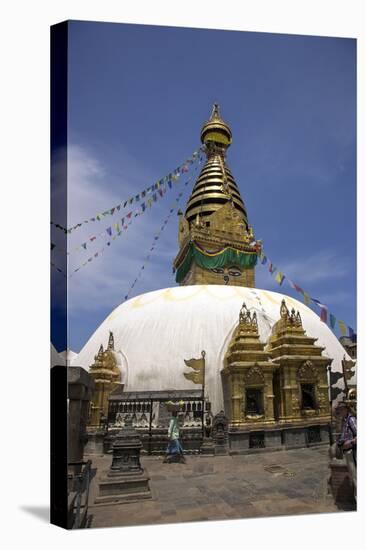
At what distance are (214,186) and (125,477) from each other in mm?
13327

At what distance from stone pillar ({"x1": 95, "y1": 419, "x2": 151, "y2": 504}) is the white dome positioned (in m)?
3.54

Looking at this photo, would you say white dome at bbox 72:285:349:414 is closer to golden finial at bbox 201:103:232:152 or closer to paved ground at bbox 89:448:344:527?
paved ground at bbox 89:448:344:527

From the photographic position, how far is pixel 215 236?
55.2 feet

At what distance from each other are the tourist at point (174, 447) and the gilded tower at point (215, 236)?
7.58 m

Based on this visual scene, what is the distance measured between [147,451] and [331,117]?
7.85 meters

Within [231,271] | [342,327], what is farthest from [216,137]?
[342,327]

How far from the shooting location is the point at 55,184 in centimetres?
639

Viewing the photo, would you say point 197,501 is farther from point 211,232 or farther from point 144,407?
point 211,232


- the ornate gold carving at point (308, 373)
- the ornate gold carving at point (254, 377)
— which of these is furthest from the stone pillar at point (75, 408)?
the ornate gold carving at point (308, 373)

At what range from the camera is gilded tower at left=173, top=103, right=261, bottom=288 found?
16453mm

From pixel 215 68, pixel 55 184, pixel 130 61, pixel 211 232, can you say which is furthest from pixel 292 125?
pixel 211 232

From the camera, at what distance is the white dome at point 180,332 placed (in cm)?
1159

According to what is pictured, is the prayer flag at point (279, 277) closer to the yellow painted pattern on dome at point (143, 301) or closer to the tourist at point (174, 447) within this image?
the tourist at point (174, 447)

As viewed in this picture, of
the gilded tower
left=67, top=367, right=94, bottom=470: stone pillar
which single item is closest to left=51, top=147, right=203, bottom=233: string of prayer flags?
left=67, top=367, right=94, bottom=470: stone pillar
